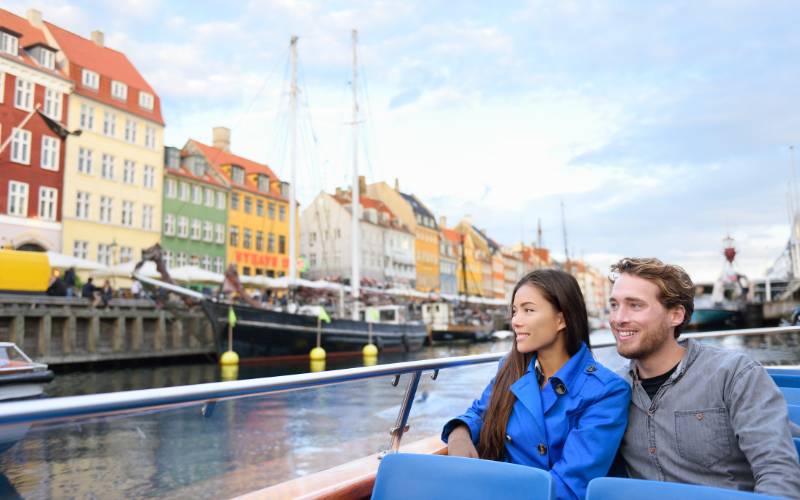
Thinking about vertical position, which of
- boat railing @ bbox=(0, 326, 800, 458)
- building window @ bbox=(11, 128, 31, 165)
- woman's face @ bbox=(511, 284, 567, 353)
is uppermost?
building window @ bbox=(11, 128, 31, 165)

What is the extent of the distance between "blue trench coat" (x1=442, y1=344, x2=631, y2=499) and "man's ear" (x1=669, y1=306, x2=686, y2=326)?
0.26 metres

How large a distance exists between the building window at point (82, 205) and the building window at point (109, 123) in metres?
4.19

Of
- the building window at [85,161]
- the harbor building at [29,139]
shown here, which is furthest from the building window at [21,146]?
the building window at [85,161]

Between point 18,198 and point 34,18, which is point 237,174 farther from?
point 18,198

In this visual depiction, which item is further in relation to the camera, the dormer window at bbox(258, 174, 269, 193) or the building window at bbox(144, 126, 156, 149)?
the dormer window at bbox(258, 174, 269, 193)

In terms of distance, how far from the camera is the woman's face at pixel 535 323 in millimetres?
2330

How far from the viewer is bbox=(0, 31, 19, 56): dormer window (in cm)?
3171

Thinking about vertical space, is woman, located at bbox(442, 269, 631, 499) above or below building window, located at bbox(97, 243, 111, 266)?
below

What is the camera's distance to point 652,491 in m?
1.53

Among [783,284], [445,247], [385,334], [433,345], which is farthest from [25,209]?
[783,284]

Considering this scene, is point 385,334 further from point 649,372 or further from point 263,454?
point 649,372

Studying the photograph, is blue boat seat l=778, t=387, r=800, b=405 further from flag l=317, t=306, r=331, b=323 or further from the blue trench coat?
flag l=317, t=306, r=331, b=323

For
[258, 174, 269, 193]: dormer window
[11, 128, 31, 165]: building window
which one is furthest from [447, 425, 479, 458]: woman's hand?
[258, 174, 269, 193]: dormer window

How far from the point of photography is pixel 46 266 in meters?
22.9
